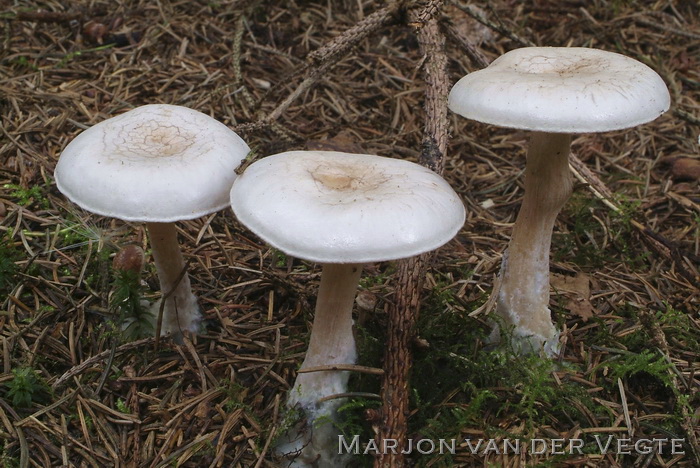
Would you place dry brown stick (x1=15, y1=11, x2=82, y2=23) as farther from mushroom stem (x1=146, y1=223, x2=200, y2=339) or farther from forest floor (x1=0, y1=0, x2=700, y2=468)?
mushroom stem (x1=146, y1=223, x2=200, y2=339)

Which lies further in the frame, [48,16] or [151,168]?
[48,16]

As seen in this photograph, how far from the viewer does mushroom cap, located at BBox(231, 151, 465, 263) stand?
6.31ft

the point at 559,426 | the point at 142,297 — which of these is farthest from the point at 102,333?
the point at 559,426

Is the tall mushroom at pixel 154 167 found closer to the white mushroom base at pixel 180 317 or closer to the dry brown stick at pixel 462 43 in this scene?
the white mushroom base at pixel 180 317

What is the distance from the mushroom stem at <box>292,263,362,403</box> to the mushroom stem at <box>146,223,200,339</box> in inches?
29.8

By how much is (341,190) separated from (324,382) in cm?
93

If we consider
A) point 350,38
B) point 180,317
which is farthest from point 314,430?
point 350,38

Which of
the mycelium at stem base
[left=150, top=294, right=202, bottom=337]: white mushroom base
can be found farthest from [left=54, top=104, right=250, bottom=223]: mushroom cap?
[left=150, top=294, right=202, bottom=337]: white mushroom base

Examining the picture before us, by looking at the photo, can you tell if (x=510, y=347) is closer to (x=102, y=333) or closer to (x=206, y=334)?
(x=206, y=334)

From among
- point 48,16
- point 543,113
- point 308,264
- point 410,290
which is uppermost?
point 543,113

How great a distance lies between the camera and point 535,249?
2.88 meters

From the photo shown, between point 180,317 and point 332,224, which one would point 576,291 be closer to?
point 332,224

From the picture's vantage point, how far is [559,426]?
271 cm

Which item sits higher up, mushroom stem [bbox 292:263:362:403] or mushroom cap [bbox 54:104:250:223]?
mushroom cap [bbox 54:104:250:223]
